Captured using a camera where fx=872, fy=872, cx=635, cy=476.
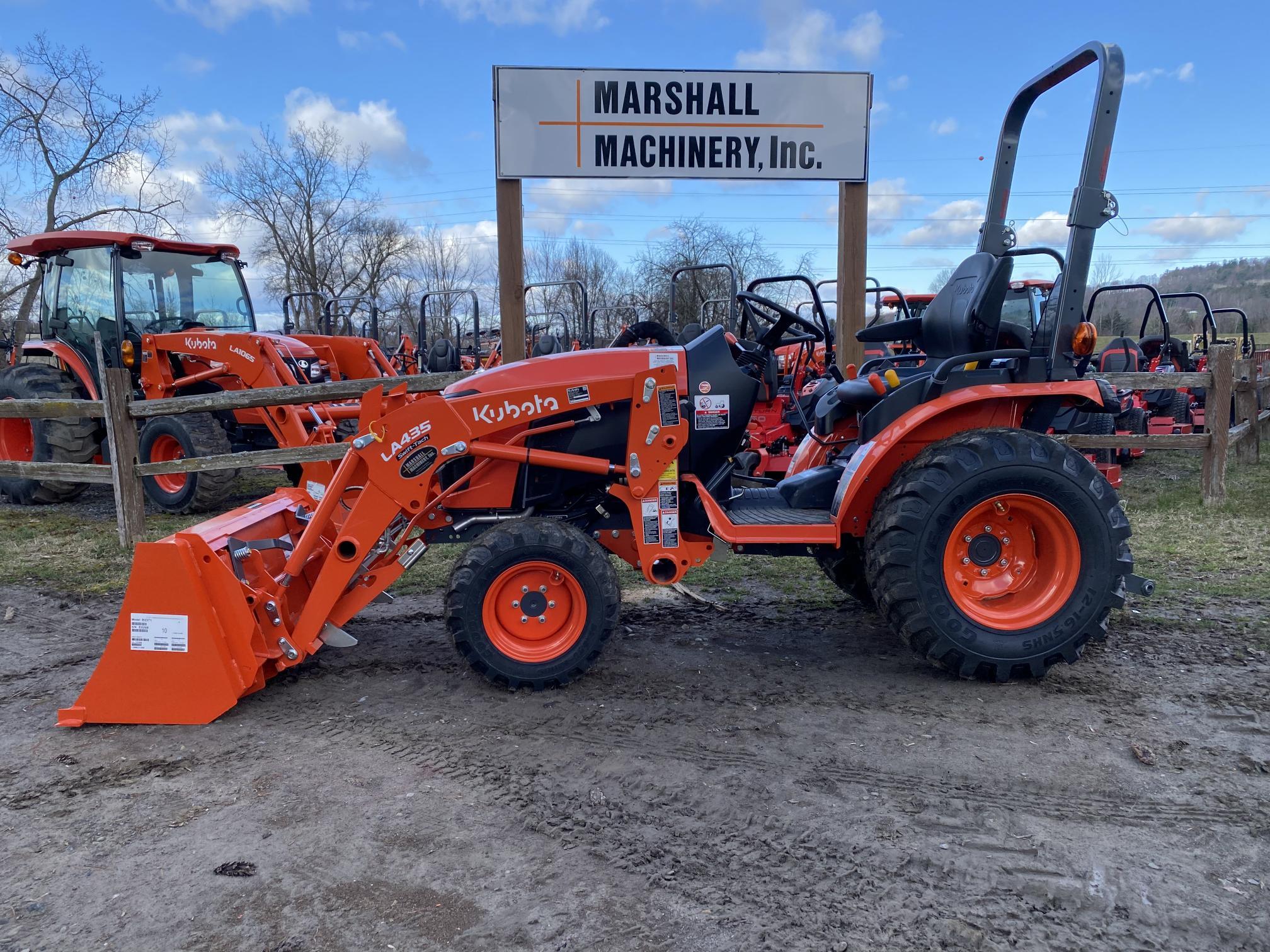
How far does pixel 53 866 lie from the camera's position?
7.78 feet

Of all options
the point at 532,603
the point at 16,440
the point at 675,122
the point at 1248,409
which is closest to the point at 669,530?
the point at 532,603

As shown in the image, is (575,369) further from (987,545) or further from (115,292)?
(115,292)

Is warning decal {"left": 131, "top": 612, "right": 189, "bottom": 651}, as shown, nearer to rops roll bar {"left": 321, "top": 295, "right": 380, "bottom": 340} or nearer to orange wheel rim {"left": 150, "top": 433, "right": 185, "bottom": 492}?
orange wheel rim {"left": 150, "top": 433, "right": 185, "bottom": 492}

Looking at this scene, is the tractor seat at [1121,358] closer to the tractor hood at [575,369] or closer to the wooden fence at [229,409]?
the wooden fence at [229,409]

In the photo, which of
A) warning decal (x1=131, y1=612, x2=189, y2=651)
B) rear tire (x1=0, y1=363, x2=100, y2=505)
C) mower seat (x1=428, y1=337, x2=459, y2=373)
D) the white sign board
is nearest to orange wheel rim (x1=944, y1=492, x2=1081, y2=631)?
warning decal (x1=131, y1=612, x2=189, y2=651)

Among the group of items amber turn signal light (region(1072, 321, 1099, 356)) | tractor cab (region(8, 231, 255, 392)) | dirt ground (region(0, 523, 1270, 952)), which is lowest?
dirt ground (region(0, 523, 1270, 952))

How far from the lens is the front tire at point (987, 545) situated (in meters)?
3.42

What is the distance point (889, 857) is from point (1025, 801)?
1.86ft

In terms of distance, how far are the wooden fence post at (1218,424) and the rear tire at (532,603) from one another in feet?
20.0

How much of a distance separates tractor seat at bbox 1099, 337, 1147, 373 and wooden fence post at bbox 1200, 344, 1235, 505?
8.87 ft

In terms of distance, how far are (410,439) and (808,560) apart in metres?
3.31

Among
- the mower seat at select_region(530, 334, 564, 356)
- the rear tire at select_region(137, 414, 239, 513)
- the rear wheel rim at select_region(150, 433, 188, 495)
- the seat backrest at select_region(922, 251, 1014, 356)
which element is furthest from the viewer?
the mower seat at select_region(530, 334, 564, 356)

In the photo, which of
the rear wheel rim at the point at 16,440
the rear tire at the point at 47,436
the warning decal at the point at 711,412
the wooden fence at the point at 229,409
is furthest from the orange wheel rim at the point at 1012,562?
the rear wheel rim at the point at 16,440

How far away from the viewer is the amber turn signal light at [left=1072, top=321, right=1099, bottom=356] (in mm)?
3498
